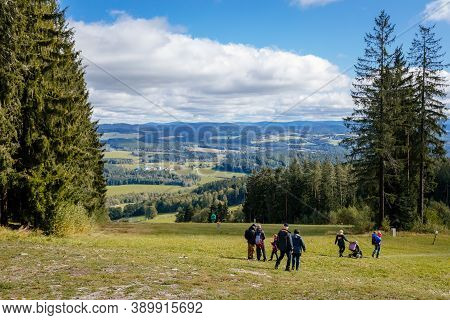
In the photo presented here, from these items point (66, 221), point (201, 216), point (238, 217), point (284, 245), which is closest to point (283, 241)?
point (284, 245)

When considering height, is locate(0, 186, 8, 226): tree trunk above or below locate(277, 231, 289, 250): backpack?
above

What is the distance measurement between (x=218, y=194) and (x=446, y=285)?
174 metres

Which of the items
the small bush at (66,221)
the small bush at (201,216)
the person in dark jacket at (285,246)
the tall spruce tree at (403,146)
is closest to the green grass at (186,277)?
the person in dark jacket at (285,246)

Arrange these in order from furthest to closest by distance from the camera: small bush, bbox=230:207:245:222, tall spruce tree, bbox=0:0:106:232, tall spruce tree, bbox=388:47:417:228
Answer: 1. small bush, bbox=230:207:245:222
2. tall spruce tree, bbox=388:47:417:228
3. tall spruce tree, bbox=0:0:106:232

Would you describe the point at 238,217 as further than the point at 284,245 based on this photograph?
Yes

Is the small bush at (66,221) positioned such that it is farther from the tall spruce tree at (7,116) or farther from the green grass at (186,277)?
the tall spruce tree at (7,116)

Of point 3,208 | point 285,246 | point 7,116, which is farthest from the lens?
point 3,208

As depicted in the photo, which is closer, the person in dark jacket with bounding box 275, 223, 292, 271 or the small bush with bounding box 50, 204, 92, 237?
the person in dark jacket with bounding box 275, 223, 292, 271

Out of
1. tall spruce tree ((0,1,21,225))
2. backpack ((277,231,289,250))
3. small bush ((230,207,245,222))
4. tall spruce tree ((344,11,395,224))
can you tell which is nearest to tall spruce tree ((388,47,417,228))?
tall spruce tree ((344,11,395,224))

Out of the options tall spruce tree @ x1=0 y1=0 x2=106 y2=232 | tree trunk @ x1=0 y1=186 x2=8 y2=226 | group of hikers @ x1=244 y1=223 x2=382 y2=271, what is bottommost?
group of hikers @ x1=244 y1=223 x2=382 y2=271

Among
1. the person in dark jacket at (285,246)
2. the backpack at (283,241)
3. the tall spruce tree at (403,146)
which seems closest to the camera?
the person in dark jacket at (285,246)

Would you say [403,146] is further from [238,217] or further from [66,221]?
[238,217]

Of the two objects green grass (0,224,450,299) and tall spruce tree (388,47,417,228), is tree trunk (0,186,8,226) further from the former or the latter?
tall spruce tree (388,47,417,228)
